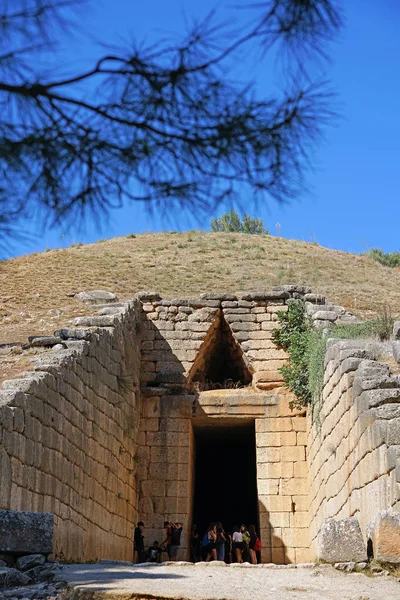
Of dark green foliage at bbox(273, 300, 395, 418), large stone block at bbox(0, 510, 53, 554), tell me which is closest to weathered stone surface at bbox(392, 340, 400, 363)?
dark green foliage at bbox(273, 300, 395, 418)

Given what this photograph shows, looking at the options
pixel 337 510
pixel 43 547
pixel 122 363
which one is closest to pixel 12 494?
pixel 43 547

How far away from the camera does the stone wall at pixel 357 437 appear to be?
9688mm

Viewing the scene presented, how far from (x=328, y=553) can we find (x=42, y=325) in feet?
29.0

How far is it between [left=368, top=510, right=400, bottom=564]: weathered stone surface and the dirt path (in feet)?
1.05

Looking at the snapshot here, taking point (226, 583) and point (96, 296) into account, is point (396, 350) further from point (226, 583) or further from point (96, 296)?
point (96, 296)

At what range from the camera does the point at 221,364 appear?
1864 centimetres

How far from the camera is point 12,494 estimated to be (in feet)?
30.0

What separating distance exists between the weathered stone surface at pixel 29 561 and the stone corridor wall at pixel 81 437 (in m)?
0.94

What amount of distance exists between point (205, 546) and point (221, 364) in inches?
158

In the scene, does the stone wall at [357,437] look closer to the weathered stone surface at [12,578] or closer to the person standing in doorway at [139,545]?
the person standing in doorway at [139,545]

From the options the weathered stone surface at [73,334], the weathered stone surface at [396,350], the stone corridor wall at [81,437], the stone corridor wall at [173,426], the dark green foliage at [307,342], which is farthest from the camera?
the dark green foliage at [307,342]

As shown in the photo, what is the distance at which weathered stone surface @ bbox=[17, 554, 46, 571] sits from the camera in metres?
7.91

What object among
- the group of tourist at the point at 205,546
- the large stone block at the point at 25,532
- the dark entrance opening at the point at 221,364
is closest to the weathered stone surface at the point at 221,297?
the dark entrance opening at the point at 221,364

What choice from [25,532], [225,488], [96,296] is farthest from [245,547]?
[25,532]
